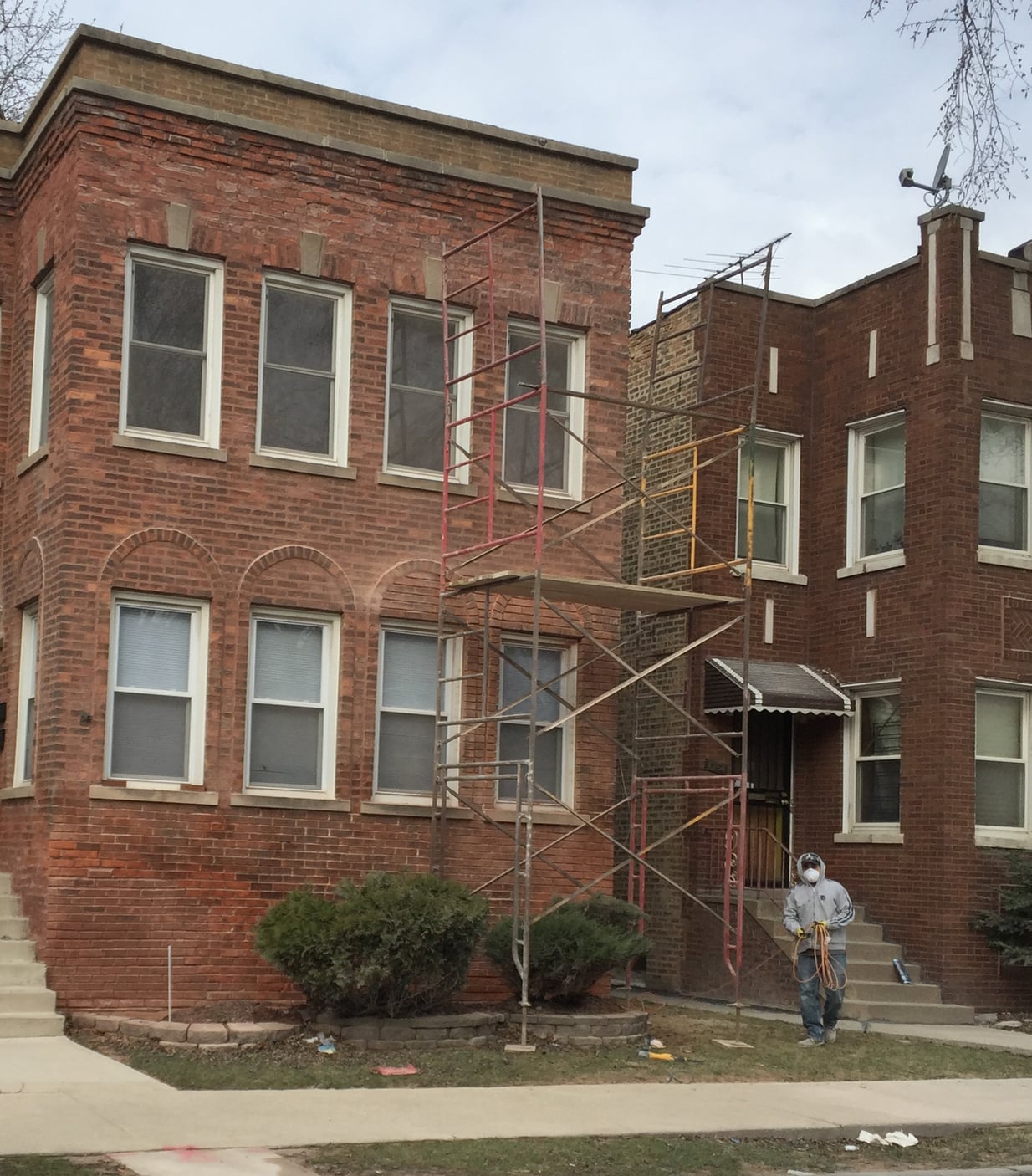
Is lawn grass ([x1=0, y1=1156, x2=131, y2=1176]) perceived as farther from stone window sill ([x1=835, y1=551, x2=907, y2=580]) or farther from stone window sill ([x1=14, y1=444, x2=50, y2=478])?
stone window sill ([x1=835, y1=551, x2=907, y2=580])

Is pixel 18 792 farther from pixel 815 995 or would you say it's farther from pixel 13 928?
pixel 815 995

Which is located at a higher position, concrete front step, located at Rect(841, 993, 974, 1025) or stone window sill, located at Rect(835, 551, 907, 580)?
stone window sill, located at Rect(835, 551, 907, 580)

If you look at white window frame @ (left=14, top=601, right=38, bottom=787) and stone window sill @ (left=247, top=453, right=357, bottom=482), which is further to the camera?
stone window sill @ (left=247, top=453, right=357, bottom=482)

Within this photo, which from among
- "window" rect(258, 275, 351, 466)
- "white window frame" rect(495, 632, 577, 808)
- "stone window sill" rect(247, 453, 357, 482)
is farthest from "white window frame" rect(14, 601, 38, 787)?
"white window frame" rect(495, 632, 577, 808)

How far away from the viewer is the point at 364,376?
53.4 feet

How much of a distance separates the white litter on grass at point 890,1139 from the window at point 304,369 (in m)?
8.07


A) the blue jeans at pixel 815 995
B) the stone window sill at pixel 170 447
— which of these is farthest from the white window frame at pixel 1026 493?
the stone window sill at pixel 170 447

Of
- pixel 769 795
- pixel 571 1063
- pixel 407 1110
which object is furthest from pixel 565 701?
pixel 407 1110

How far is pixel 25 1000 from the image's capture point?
13688mm

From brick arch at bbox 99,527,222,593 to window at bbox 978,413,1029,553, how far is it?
30.1 ft

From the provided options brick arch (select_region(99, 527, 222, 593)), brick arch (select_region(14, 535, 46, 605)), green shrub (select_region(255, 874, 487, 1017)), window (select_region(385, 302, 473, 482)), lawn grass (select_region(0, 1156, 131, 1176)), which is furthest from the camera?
window (select_region(385, 302, 473, 482))

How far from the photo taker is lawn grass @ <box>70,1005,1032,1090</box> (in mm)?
12023

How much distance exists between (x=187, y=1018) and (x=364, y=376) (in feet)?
20.3

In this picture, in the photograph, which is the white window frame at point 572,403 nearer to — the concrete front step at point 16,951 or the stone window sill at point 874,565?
the stone window sill at point 874,565
